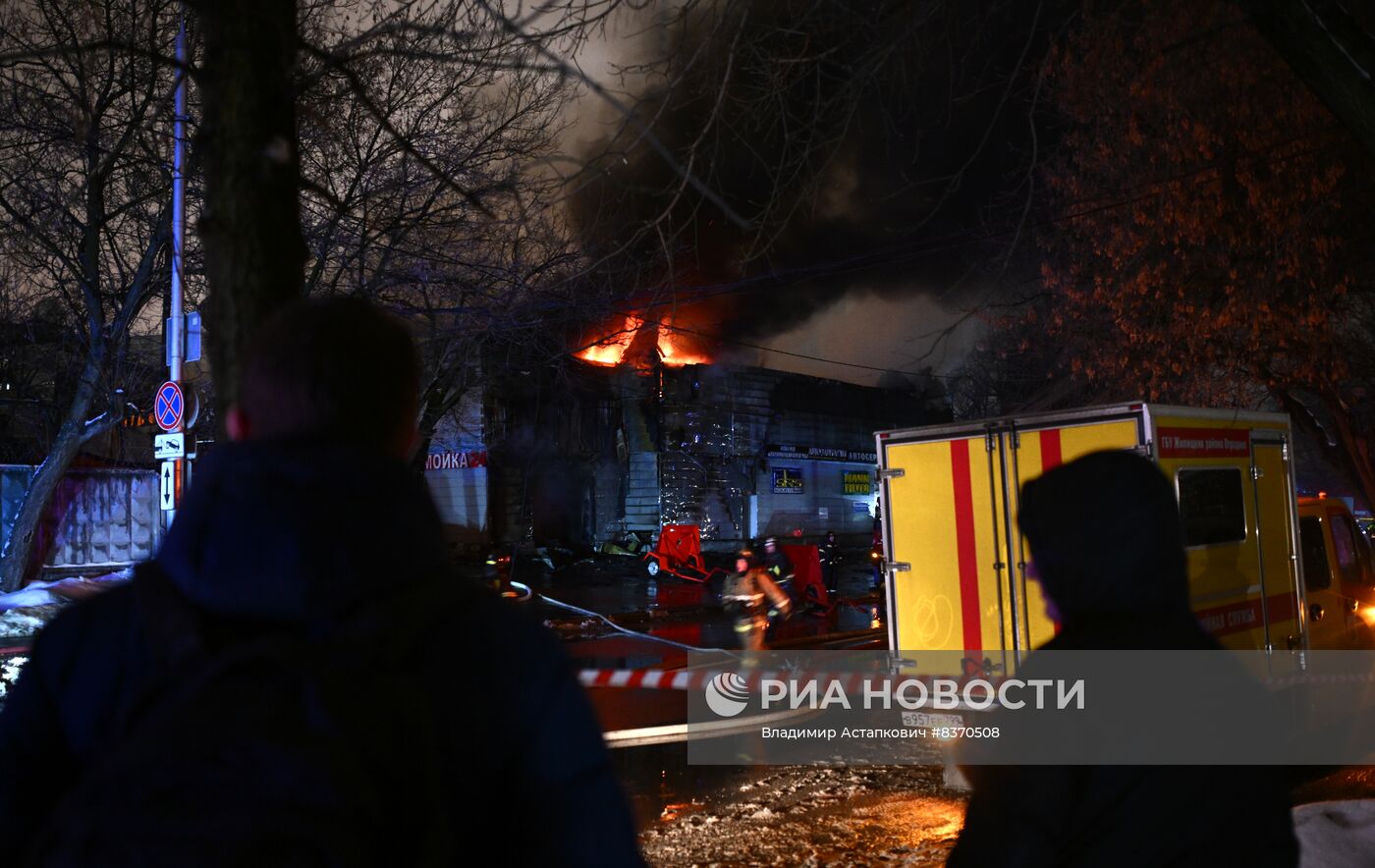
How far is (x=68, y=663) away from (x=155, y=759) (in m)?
0.35

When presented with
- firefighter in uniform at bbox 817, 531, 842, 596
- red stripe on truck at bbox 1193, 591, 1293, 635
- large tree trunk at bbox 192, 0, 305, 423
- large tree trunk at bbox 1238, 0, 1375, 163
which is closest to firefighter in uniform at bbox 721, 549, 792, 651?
red stripe on truck at bbox 1193, 591, 1293, 635

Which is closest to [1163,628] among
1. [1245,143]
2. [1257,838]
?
[1257,838]

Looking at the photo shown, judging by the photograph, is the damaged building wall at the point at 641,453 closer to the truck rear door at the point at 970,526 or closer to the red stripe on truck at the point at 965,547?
the truck rear door at the point at 970,526

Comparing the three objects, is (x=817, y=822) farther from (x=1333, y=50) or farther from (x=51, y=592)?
(x=51, y=592)

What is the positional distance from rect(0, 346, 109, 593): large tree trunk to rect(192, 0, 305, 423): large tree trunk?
14665 millimetres

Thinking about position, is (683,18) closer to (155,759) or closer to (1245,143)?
(155,759)

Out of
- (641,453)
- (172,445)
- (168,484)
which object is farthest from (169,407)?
(641,453)

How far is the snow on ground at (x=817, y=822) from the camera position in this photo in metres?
5.50

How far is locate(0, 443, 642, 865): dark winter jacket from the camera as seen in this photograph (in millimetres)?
1104

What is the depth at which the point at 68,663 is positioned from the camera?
1.20 m

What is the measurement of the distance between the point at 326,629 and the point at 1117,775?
1.50 meters

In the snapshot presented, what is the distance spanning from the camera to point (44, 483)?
15.7 meters

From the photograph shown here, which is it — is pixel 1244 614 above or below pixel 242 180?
below

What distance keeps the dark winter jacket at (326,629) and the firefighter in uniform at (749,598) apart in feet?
32.4
